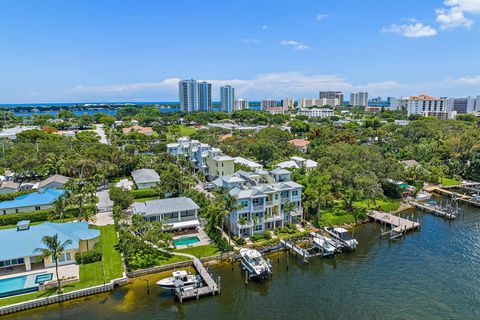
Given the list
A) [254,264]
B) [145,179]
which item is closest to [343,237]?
[254,264]

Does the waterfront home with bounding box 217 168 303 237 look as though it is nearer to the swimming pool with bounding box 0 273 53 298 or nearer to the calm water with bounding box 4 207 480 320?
the calm water with bounding box 4 207 480 320

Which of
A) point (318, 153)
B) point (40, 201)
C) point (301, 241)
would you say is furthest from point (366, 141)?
point (40, 201)

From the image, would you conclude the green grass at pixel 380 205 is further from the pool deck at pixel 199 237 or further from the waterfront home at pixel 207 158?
the pool deck at pixel 199 237

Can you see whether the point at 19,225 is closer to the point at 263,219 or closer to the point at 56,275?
the point at 56,275

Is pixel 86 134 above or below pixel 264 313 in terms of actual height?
above

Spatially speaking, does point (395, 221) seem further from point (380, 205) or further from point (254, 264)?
point (254, 264)
